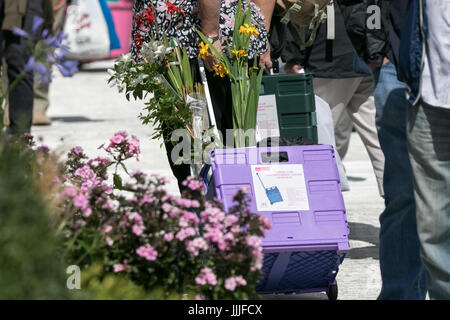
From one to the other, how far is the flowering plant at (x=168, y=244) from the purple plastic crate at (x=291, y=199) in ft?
2.88

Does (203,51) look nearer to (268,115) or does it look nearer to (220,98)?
(220,98)

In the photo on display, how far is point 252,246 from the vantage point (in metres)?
3.04

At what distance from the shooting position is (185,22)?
486cm

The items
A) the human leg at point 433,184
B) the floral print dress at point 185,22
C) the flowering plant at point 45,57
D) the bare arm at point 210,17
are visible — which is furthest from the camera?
the floral print dress at point 185,22

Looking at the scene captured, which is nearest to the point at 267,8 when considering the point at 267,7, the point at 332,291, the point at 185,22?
the point at 267,7

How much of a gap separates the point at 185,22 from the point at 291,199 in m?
1.23

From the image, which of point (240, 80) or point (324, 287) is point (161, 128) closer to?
point (240, 80)

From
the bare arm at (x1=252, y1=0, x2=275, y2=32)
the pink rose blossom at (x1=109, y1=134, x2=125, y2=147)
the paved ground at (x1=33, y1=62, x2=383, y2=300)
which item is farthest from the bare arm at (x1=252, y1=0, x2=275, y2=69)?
the pink rose blossom at (x1=109, y1=134, x2=125, y2=147)

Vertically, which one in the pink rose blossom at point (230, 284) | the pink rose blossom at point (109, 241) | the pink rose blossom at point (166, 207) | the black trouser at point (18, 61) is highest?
the black trouser at point (18, 61)

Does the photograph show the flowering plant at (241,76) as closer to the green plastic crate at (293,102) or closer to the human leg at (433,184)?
the green plastic crate at (293,102)

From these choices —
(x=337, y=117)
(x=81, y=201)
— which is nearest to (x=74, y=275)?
(x=81, y=201)

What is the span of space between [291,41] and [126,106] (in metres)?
8.54

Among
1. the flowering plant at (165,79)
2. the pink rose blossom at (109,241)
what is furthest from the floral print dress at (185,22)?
the pink rose blossom at (109,241)

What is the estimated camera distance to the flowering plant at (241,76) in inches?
174
